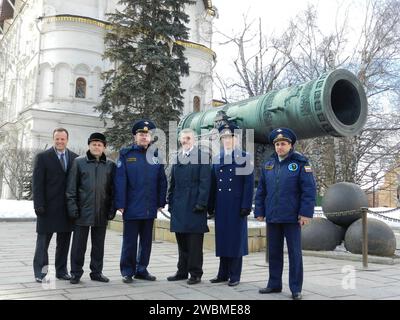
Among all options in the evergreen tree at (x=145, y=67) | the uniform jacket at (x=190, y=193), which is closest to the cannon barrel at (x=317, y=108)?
the uniform jacket at (x=190, y=193)

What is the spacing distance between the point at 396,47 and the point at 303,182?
18.6m

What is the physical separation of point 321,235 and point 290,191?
135 inches

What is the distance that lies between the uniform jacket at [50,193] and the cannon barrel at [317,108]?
10.8 feet

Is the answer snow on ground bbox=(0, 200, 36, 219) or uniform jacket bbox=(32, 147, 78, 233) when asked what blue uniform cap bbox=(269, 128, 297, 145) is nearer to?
uniform jacket bbox=(32, 147, 78, 233)

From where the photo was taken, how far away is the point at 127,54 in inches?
905

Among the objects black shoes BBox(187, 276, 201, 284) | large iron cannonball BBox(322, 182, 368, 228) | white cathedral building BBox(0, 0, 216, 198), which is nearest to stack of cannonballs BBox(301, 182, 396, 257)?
large iron cannonball BBox(322, 182, 368, 228)

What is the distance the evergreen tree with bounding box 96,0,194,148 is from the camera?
22172 mm

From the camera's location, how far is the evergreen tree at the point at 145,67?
22.2 meters

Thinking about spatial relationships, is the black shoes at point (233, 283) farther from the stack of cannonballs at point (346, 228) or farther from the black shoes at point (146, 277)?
the stack of cannonballs at point (346, 228)

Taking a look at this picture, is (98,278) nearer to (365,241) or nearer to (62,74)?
(365,241)

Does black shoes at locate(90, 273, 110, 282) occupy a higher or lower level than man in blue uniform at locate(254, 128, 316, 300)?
lower

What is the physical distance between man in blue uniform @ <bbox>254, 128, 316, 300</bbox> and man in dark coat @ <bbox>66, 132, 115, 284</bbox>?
1.77 meters

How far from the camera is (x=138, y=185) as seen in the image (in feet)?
18.0
